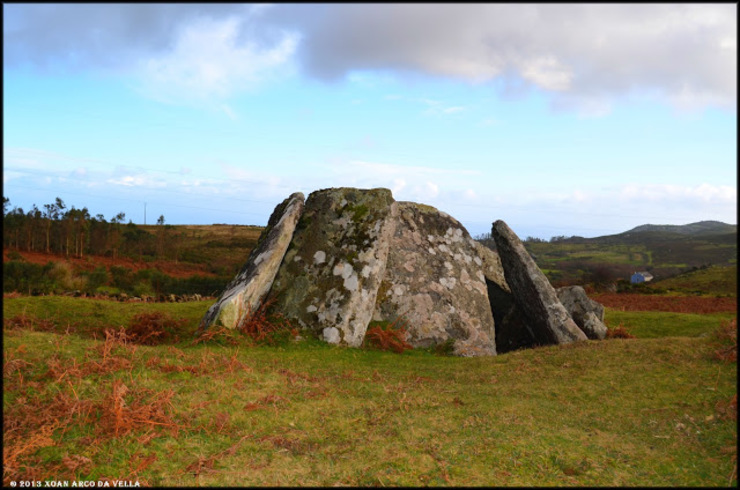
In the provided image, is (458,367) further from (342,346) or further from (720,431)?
(720,431)

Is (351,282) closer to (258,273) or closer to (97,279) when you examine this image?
(258,273)

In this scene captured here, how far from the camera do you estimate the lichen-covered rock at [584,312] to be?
12.9 m

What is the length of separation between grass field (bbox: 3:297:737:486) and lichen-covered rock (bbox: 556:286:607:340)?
141 inches

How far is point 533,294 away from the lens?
41.7 feet

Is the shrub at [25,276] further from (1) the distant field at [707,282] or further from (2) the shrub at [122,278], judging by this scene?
(1) the distant field at [707,282]

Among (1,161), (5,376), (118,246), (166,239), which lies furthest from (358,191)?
(166,239)

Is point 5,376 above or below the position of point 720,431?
above

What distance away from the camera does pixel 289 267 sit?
11656 mm

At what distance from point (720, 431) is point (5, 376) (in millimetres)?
8223

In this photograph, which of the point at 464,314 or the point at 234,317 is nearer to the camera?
the point at 234,317

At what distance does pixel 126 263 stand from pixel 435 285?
34.1 m

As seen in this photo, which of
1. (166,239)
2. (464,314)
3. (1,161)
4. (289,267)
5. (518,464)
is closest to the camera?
(1,161)

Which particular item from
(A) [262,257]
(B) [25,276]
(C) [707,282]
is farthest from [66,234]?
(C) [707,282]

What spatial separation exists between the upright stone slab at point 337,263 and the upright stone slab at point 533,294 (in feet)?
11.0
